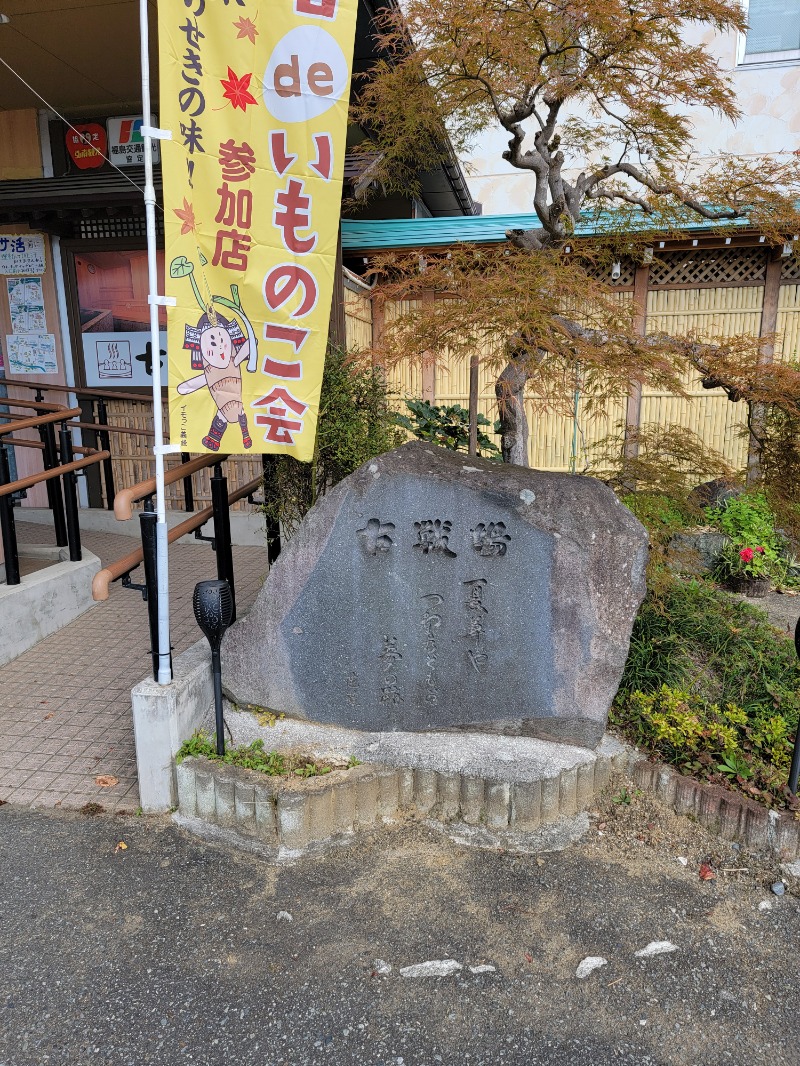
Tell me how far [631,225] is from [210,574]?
4512 millimetres

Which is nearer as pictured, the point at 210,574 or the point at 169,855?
the point at 169,855

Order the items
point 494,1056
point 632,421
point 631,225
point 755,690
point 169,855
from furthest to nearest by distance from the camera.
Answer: point 632,421, point 631,225, point 755,690, point 169,855, point 494,1056

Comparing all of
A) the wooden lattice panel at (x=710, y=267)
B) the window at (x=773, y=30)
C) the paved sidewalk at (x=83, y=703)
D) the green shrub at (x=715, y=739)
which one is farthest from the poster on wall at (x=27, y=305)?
the window at (x=773, y=30)

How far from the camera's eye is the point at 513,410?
14.0ft

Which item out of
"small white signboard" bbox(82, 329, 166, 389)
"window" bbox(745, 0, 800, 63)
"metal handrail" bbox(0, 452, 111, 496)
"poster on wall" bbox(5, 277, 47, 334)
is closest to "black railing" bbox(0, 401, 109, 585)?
"metal handrail" bbox(0, 452, 111, 496)

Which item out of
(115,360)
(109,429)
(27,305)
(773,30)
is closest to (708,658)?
(109,429)

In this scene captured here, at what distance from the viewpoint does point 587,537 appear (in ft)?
11.0

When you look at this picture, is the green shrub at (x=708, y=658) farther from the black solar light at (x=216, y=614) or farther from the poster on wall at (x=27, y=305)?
the poster on wall at (x=27, y=305)

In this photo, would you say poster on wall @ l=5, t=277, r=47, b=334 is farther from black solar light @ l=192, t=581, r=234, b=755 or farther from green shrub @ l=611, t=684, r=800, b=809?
green shrub @ l=611, t=684, r=800, b=809

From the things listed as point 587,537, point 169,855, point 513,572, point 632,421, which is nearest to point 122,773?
point 169,855

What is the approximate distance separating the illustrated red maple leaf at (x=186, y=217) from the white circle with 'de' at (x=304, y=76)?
58 centimetres

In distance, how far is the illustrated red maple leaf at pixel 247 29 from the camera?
10.2 ft

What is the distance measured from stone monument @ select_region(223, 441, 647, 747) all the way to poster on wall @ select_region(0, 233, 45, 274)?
6.50m

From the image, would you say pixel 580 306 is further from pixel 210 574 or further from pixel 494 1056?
pixel 210 574
